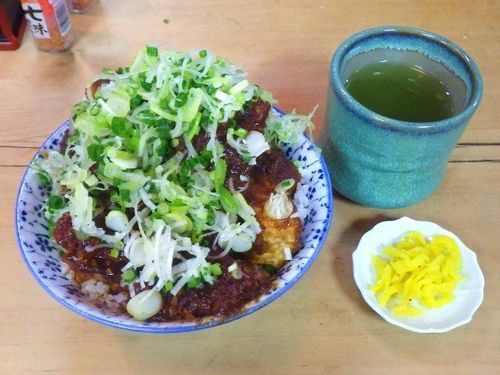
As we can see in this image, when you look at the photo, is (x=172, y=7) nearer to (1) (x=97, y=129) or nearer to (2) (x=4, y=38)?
(2) (x=4, y=38)

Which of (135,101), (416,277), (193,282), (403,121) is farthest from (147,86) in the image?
(416,277)

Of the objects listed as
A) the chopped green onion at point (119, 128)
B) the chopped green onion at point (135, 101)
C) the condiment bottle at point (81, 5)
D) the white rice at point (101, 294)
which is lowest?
the white rice at point (101, 294)

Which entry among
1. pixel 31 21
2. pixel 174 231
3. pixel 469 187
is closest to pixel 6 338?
pixel 174 231

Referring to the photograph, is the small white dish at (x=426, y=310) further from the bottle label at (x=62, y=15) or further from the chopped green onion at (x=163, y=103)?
the bottle label at (x=62, y=15)

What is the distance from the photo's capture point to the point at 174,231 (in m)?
0.97

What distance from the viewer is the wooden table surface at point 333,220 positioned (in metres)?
1.04

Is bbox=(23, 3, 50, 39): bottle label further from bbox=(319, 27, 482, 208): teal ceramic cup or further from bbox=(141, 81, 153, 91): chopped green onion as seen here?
bbox=(319, 27, 482, 208): teal ceramic cup

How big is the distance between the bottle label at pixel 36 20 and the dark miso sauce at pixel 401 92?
915 mm

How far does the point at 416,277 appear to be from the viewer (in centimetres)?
105

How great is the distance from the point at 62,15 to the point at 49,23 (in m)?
0.04

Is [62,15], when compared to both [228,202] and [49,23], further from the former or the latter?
[228,202]

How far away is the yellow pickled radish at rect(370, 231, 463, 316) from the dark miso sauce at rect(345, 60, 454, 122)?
0.29m

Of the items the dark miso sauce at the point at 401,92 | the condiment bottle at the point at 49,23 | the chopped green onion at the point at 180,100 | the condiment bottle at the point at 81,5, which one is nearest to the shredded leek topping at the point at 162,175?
the chopped green onion at the point at 180,100

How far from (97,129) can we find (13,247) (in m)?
0.39
